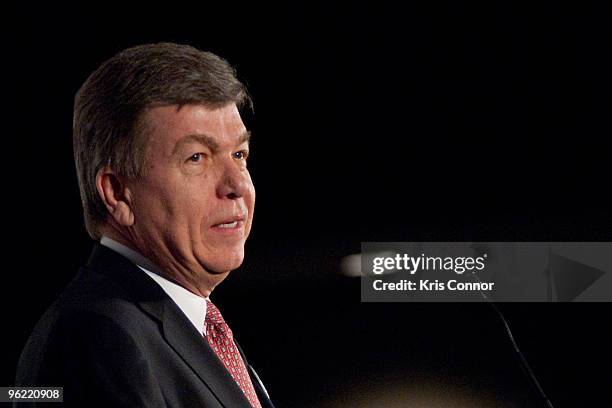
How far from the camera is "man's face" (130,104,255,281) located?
3.92 feet

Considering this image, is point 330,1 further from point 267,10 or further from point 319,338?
point 319,338

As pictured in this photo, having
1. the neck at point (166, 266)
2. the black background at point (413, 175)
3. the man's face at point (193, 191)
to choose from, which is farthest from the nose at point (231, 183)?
the black background at point (413, 175)

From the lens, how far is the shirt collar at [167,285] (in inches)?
48.9

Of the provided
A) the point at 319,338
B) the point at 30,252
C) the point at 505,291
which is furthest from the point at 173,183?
the point at 505,291

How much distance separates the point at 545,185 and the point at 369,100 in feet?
2.15

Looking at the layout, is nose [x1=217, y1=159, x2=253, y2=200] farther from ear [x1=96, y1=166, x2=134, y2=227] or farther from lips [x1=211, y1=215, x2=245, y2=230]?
ear [x1=96, y1=166, x2=134, y2=227]

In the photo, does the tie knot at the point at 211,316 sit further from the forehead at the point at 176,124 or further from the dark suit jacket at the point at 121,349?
the forehead at the point at 176,124

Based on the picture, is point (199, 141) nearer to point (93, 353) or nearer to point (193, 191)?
point (193, 191)

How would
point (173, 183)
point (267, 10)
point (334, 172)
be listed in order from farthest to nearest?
point (334, 172)
point (267, 10)
point (173, 183)

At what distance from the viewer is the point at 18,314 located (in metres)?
2.33

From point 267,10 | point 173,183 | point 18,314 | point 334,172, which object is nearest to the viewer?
point 173,183

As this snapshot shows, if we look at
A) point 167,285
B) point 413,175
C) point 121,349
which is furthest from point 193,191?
point 413,175

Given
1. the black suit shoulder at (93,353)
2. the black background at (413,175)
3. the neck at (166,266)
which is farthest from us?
the black background at (413,175)

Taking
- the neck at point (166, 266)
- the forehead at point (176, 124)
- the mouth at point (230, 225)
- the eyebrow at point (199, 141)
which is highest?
the forehead at point (176, 124)
